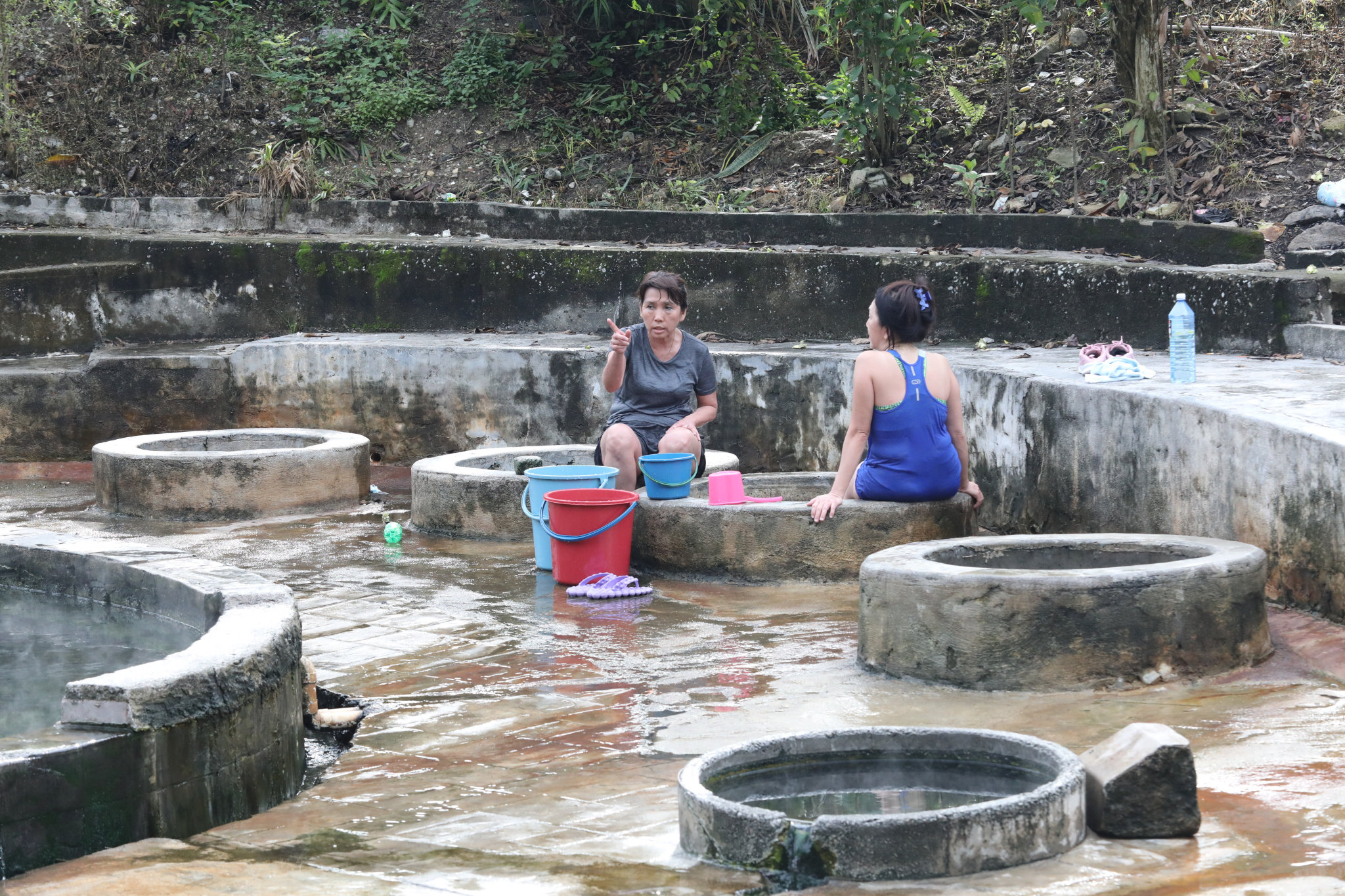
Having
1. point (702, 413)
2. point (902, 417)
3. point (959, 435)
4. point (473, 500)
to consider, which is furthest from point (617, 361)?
point (959, 435)

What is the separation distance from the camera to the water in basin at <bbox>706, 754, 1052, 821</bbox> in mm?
3447

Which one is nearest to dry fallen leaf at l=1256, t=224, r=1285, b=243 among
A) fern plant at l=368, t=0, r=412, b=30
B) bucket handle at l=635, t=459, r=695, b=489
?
bucket handle at l=635, t=459, r=695, b=489

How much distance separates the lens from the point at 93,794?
3494 mm

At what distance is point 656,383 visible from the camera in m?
7.26

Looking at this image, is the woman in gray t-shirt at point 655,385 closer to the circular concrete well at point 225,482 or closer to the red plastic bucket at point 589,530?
the red plastic bucket at point 589,530

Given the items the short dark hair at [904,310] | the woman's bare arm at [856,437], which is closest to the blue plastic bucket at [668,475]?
the woman's bare arm at [856,437]

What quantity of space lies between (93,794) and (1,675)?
6.59 feet

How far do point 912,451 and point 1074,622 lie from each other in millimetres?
1754

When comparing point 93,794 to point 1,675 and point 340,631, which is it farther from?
point 340,631

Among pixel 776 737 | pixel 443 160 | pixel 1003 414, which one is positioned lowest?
pixel 776 737

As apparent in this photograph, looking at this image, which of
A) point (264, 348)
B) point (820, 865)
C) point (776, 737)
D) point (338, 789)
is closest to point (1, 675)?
point (338, 789)

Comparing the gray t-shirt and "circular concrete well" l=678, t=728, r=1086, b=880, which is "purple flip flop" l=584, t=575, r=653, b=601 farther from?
"circular concrete well" l=678, t=728, r=1086, b=880

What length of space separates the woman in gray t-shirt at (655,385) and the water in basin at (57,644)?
2536 millimetres

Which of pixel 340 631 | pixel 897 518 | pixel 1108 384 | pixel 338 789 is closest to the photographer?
pixel 338 789
